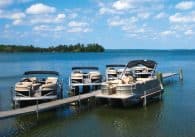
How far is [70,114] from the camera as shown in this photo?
25.9 metres

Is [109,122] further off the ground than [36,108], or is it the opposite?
[36,108]

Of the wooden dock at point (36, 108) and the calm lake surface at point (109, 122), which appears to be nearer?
the calm lake surface at point (109, 122)

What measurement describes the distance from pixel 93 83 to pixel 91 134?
13750 mm

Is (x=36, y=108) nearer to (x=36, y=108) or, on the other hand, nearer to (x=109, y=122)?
(x=36, y=108)

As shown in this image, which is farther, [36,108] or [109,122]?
[109,122]

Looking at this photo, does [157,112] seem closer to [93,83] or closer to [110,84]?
[110,84]

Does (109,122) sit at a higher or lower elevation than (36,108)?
lower

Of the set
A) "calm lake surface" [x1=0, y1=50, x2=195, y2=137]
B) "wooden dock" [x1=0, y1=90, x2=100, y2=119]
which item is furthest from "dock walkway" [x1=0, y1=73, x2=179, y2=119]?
"calm lake surface" [x1=0, y1=50, x2=195, y2=137]

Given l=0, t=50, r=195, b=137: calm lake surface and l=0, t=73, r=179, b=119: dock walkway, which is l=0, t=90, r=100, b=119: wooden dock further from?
l=0, t=50, r=195, b=137: calm lake surface

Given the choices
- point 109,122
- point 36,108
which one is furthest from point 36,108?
point 109,122

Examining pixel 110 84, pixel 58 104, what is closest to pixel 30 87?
pixel 58 104

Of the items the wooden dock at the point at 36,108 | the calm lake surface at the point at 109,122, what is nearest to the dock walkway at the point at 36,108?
the wooden dock at the point at 36,108

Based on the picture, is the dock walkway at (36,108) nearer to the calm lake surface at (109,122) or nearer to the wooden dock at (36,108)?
the wooden dock at (36,108)

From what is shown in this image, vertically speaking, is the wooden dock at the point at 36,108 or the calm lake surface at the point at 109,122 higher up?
the wooden dock at the point at 36,108
